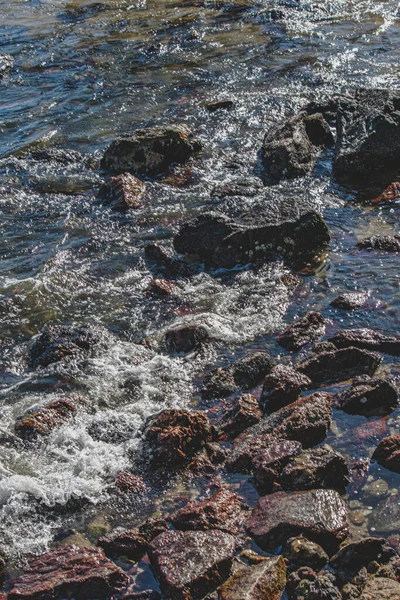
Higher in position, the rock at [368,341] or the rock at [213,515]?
the rock at [213,515]

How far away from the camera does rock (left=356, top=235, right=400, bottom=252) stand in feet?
34.8

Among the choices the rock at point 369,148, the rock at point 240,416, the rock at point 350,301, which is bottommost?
the rock at point 350,301

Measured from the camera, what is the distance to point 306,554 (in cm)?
551

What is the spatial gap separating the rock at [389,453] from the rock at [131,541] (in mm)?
2124

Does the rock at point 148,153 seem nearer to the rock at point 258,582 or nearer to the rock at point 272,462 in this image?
the rock at point 272,462

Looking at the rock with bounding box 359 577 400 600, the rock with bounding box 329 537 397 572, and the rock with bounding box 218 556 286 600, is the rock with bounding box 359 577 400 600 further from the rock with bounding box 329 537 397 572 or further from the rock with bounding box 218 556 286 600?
the rock with bounding box 218 556 286 600

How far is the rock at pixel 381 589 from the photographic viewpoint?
4979 mm

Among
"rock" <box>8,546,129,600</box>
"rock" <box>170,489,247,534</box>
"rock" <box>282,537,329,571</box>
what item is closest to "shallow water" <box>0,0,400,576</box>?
"rock" <box>8,546,129,600</box>

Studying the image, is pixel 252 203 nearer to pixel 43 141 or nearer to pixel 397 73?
pixel 43 141

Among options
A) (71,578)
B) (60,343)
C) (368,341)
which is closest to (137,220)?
(60,343)

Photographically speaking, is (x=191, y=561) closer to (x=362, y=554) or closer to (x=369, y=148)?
(x=362, y=554)

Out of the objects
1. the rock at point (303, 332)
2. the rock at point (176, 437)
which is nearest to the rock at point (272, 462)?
the rock at point (176, 437)

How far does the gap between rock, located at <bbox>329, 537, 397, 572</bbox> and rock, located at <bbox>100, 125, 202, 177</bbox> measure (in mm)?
9508

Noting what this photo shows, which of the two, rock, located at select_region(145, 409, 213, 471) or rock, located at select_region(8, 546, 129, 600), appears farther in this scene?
rock, located at select_region(145, 409, 213, 471)
